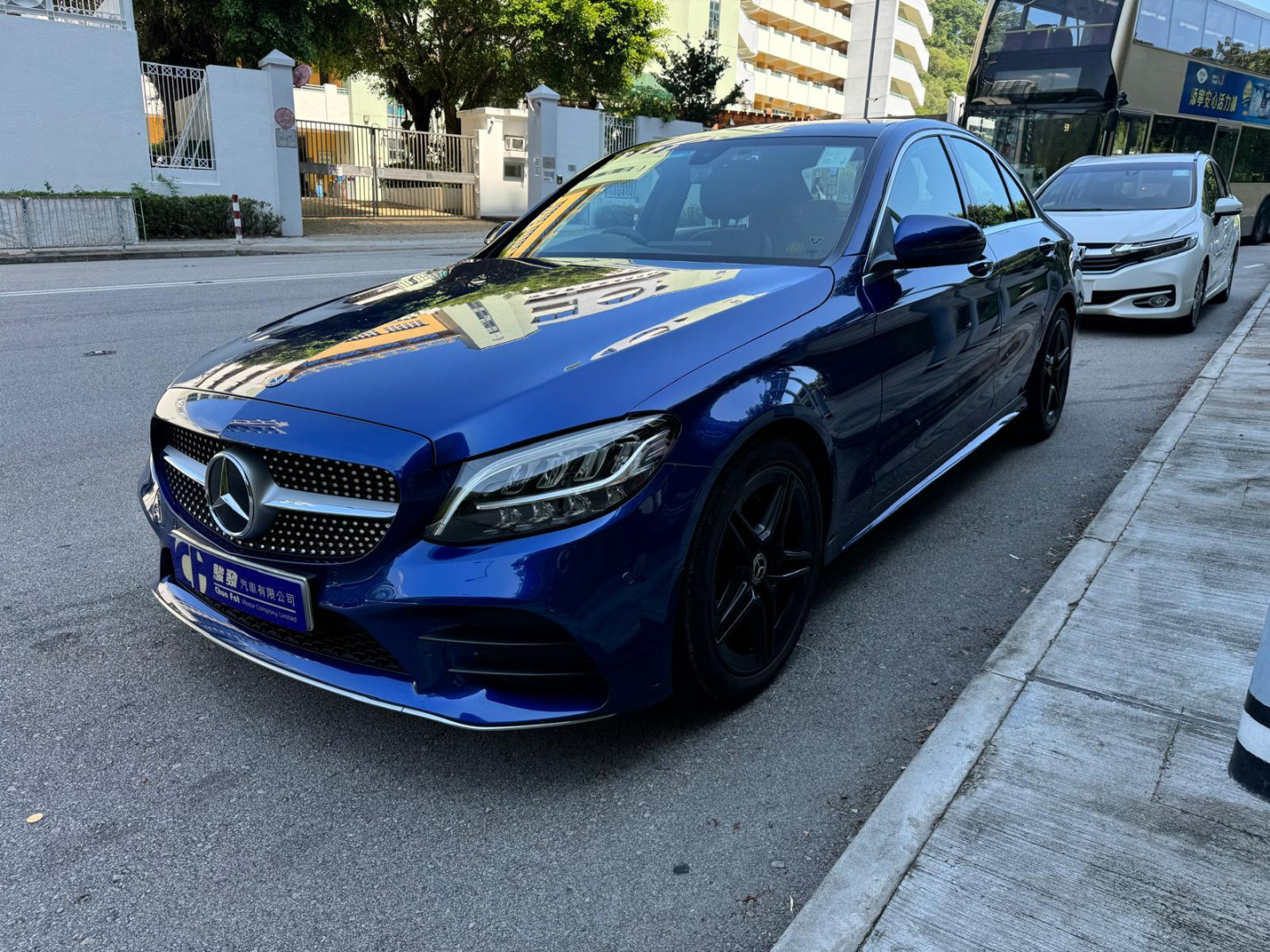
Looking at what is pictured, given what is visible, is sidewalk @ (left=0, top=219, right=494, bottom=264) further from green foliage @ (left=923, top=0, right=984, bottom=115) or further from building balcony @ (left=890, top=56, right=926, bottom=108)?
green foliage @ (left=923, top=0, right=984, bottom=115)

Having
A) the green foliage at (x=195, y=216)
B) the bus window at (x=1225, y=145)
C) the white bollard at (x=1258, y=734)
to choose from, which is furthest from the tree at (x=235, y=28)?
the white bollard at (x=1258, y=734)

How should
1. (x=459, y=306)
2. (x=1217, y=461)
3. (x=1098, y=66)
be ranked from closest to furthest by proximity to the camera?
(x=459, y=306) → (x=1217, y=461) → (x=1098, y=66)

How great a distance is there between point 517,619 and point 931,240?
78.5 inches

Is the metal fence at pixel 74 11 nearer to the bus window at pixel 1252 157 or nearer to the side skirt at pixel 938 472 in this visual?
the side skirt at pixel 938 472

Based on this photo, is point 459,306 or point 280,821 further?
point 459,306

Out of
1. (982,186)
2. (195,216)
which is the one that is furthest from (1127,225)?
(195,216)

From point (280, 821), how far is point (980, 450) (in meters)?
4.23

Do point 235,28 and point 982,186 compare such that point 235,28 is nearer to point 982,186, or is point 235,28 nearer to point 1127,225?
point 1127,225

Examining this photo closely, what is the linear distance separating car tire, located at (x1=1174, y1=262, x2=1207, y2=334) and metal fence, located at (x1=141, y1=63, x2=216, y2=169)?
59.7 feet

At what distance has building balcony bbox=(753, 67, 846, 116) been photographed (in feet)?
201

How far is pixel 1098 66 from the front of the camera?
46.5ft

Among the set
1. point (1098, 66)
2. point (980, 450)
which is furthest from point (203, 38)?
point (980, 450)

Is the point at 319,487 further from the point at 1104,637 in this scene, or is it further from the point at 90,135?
the point at 90,135

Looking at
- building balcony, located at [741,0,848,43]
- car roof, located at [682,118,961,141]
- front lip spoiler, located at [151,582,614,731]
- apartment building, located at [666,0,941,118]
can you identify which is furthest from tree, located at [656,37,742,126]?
front lip spoiler, located at [151,582,614,731]
